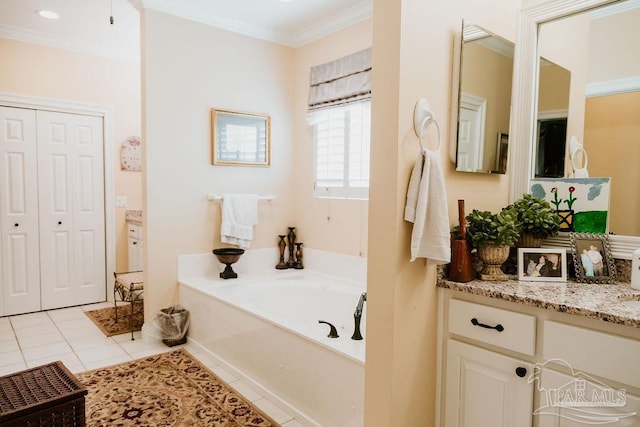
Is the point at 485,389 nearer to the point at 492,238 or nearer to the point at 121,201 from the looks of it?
the point at 492,238

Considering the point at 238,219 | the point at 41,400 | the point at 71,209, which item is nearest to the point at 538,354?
the point at 41,400

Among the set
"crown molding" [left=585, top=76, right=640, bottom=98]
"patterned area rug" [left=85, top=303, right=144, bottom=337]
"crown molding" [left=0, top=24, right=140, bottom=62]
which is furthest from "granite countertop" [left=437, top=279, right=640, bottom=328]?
"crown molding" [left=0, top=24, right=140, bottom=62]

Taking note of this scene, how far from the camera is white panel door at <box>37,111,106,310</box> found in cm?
426

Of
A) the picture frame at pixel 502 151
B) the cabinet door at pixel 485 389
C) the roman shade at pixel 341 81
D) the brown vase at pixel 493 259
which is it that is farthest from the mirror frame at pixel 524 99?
the roman shade at pixel 341 81

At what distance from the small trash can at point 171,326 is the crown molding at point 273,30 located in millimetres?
Answer: 2406

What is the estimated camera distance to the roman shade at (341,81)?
3268mm

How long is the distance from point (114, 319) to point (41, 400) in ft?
8.02

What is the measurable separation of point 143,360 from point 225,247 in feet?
3.68

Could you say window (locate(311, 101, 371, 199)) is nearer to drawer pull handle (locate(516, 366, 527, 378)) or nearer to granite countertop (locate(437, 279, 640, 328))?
granite countertop (locate(437, 279, 640, 328))

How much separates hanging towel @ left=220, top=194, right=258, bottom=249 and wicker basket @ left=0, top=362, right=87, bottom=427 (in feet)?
5.96

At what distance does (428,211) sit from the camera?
1.61 m

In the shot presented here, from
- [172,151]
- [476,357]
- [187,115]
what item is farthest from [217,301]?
[476,357]

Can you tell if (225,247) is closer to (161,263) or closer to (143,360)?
(161,263)

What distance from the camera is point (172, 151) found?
342 cm
